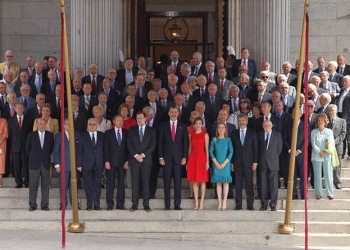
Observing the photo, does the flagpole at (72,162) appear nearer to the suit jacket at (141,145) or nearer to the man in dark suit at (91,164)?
the man in dark suit at (91,164)

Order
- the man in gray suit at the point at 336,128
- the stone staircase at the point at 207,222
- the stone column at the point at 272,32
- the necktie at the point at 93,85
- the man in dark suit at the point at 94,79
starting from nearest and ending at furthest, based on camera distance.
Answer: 1. the stone staircase at the point at 207,222
2. the man in gray suit at the point at 336,128
3. the man in dark suit at the point at 94,79
4. the necktie at the point at 93,85
5. the stone column at the point at 272,32

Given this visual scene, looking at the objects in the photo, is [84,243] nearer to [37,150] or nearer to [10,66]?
[37,150]

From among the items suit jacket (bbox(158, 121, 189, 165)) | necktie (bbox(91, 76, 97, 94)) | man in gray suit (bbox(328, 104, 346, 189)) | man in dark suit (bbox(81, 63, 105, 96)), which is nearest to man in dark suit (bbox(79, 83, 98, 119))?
man in dark suit (bbox(81, 63, 105, 96))

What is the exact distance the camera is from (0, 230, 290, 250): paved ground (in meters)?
18.2

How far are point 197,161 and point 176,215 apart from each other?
1.08 m

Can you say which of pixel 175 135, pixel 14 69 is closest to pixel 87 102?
pixel 175 135

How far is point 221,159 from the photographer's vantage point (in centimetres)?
1986

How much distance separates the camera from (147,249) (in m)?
18.3

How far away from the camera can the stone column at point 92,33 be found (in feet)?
74.8

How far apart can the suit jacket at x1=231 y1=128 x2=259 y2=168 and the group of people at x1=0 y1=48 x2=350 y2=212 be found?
19 mm

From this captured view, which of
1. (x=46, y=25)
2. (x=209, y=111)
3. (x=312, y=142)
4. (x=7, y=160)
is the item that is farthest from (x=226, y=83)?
(x=46, y=25)

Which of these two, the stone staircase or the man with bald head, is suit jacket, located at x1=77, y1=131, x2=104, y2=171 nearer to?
the stone staircase

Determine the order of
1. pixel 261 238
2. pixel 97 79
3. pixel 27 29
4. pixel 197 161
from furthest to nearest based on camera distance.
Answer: pixel 27 29 → pixel 97 79 → pixel 197 161 → pixel 261 238

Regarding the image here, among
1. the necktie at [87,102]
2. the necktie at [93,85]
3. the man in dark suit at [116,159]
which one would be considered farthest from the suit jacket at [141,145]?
the necktie at [93,85]
